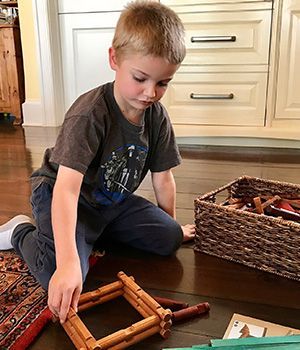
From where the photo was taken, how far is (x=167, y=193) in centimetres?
112

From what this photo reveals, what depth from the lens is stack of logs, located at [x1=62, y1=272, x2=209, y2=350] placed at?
67 cm

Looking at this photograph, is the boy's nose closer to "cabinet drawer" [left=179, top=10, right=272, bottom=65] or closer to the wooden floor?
the wooden floor

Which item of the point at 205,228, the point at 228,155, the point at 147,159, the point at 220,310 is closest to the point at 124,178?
the point at 147,159

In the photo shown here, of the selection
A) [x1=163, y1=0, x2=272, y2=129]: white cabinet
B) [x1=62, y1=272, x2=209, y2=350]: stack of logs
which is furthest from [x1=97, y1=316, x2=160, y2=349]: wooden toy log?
[x1=163, y1=0, x2=272, y2=129]: white cabinet

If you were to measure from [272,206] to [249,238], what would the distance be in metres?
0.10

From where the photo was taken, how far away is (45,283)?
0.86 meters

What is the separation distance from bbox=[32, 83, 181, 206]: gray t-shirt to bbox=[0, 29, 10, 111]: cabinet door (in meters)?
1.93

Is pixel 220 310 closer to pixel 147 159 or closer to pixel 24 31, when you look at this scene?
pixel 147 159

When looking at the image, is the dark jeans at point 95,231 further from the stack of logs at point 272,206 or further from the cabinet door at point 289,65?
the cabinet door at point 289,65

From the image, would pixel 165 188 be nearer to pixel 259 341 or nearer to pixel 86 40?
pixel 259 341

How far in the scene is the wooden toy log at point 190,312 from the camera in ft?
2.52

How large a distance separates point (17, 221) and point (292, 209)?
2.12 ft

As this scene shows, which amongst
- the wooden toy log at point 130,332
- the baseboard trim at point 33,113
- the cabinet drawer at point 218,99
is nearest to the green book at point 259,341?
the wooden toy log at point 130,332

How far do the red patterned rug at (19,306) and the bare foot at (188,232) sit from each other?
1.22 feet
